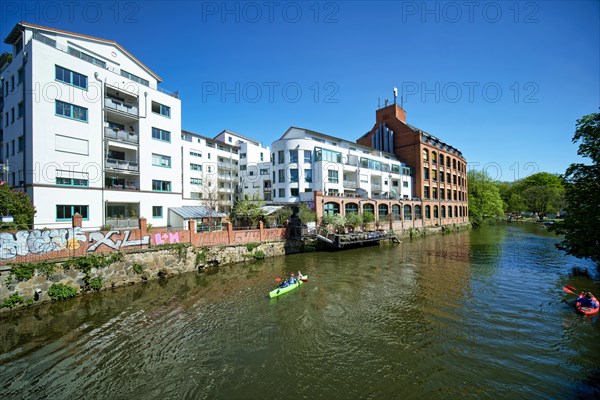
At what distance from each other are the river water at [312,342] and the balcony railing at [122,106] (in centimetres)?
1751

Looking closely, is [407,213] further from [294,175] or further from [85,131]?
[85,131]

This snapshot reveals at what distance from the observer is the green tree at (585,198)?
17.8m

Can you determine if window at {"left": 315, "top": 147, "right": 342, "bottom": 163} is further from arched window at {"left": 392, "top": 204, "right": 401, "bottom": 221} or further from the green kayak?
the green kayak

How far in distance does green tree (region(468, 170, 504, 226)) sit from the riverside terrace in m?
10.0

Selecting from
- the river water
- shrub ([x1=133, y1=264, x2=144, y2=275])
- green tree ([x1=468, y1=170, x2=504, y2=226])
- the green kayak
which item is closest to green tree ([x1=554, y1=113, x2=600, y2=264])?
the river water

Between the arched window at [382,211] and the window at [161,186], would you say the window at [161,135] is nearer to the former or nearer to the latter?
the window at [161,186]

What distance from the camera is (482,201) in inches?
2771

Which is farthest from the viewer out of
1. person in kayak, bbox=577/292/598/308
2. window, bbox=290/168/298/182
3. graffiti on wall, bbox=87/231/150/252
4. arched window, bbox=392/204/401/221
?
arched window, bbox=392/204/401/221

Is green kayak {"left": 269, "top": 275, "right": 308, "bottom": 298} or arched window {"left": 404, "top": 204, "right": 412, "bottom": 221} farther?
arched window {"left": 404, "top": 204, "right": 412, "bottom": 221}

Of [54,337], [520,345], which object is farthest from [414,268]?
[54,337]

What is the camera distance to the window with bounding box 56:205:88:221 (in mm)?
21495

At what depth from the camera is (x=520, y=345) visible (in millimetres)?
10289

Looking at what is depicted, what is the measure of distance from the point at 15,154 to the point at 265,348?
26.7m

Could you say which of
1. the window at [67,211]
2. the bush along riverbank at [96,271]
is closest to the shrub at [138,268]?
the bush along riverbank at [96,271]
